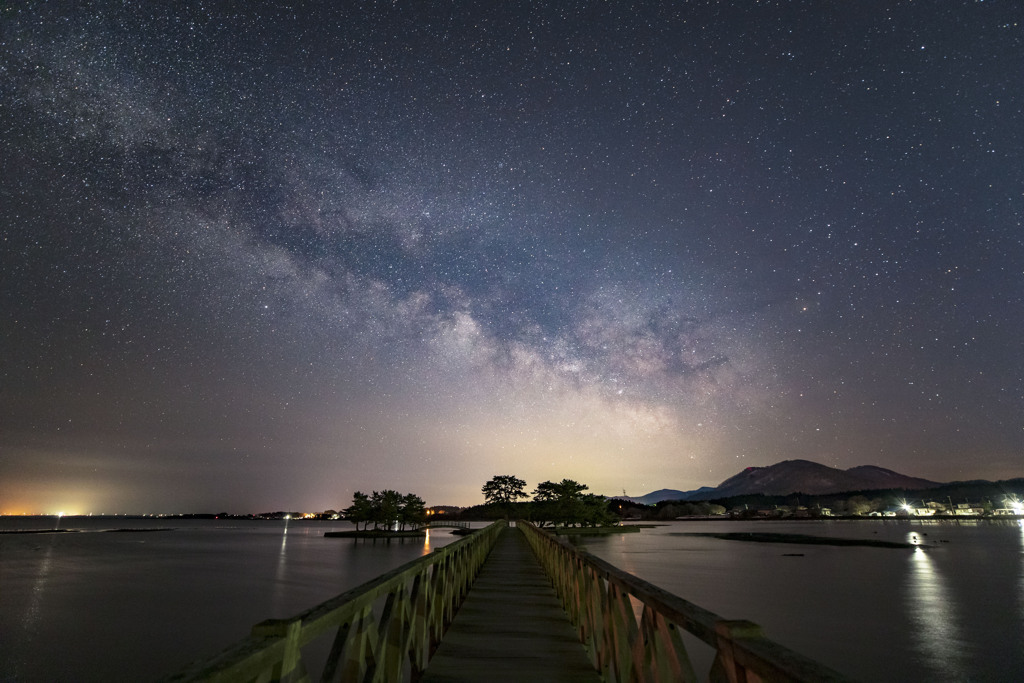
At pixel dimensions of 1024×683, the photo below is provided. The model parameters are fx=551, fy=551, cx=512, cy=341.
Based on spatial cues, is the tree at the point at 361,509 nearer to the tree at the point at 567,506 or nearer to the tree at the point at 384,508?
the tree at the point at 384,508

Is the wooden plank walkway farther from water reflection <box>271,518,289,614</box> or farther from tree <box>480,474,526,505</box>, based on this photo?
tree <box>480,474,526,505</box>

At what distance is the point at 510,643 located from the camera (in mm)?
6855

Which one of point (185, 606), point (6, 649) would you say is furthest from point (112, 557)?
point (6, 649)

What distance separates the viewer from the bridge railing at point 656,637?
1.94 m

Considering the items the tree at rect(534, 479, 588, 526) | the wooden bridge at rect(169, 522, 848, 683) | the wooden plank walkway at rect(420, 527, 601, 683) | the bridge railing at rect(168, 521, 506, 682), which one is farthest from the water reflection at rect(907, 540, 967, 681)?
the tree at rect(534, 479, 588, 526)

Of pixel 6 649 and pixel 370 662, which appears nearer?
pixel 370 662

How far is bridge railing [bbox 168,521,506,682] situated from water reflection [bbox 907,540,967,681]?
1898cm

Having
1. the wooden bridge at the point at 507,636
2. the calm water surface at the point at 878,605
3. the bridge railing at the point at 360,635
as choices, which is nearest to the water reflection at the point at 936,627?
the calm water surface at the point at 878,605

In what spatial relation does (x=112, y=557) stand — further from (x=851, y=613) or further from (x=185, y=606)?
(x=851, y=613)

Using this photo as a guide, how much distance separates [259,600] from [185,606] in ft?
13.4

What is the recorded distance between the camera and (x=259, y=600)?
34.9 m

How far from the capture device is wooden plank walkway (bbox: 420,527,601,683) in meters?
5.57

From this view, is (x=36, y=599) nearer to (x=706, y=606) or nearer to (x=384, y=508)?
(x=706, y=606)

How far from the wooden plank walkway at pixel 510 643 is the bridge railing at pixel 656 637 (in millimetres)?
256
